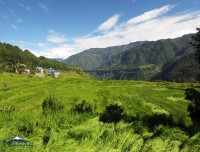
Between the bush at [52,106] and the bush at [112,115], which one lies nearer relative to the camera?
the bush at [112,115]

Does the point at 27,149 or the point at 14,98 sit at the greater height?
the point at 27,149

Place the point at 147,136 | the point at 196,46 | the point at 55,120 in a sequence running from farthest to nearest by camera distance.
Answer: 1. the point at 196,46
2. the point at 55,120
3. the point at 147,136

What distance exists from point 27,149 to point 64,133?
5.59 ft

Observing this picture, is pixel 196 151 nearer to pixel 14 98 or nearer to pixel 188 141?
pixel 188 141

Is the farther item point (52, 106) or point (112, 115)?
point (52, 106)

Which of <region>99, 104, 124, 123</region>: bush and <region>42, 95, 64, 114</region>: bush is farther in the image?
<region>42, 95, 64, 114</region>: bush

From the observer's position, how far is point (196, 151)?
17.5ft

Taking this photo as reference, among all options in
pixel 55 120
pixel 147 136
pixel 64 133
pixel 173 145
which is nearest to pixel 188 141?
pixel 173 145

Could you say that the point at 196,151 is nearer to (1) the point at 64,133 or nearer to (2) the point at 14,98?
(1) the point at 64,133

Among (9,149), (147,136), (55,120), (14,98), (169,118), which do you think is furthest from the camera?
(14,98)

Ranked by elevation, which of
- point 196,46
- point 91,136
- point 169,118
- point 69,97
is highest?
point 196,46

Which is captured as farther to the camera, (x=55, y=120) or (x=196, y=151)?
(x=55, y=120)

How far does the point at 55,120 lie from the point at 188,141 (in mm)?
3499

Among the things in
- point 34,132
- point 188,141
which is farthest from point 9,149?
point 188,141
